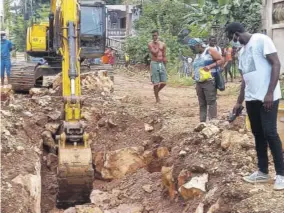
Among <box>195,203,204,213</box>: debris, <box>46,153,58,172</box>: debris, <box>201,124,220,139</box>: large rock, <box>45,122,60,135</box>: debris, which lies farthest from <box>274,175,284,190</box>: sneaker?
<box>45,122,60,135</box>: debris

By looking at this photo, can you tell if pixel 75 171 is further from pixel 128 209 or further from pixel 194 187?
pixel 194 187

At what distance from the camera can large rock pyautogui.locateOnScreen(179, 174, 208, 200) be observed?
253 inches

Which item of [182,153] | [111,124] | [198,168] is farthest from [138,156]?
[198,168]

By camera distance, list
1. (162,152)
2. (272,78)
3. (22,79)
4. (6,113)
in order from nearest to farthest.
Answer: (272,78)
(162,152)
(6,113)
(22,79)

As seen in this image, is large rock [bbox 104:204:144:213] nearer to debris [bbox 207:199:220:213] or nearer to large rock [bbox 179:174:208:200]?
large rock [bbox 179:174:208:200]

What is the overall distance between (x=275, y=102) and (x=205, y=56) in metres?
2.99

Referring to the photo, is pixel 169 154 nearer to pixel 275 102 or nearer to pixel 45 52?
pixel 275 102

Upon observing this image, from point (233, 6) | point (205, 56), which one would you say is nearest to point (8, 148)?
point (205, 56)

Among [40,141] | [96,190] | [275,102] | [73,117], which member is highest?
[275,102]

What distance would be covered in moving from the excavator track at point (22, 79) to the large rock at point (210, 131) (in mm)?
7042

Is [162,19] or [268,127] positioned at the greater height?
[162,19]

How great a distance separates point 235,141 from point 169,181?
1.24m

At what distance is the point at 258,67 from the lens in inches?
207

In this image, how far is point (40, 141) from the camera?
9.39 m
